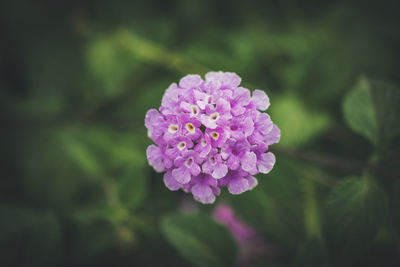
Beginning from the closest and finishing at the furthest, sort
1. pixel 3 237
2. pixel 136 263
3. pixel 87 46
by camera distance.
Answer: pixel 3 237 → pixel 136 263 → pixel 87 46

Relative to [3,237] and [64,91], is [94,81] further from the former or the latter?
[3,237]

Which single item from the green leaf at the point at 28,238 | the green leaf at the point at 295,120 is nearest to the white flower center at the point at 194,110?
the green leaf at the point at 28,238

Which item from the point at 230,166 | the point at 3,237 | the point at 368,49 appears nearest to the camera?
the point at 230,166

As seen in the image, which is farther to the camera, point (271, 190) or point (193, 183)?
point (271, 190)

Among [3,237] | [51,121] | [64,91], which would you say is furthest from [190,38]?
[3,237]

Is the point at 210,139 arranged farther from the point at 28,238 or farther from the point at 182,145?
the point at 28,238

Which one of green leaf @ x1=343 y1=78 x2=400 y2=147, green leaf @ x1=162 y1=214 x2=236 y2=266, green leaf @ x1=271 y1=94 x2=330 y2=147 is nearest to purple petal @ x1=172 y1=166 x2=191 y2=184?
green leaf @ x1=162 y1=214 x2=236 y2=266

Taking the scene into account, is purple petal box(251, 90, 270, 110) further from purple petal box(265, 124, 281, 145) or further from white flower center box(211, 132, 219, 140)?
white flower center box(211, 132, 219, 140)

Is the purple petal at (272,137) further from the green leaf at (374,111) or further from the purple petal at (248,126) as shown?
the green leaf at (374,111)
